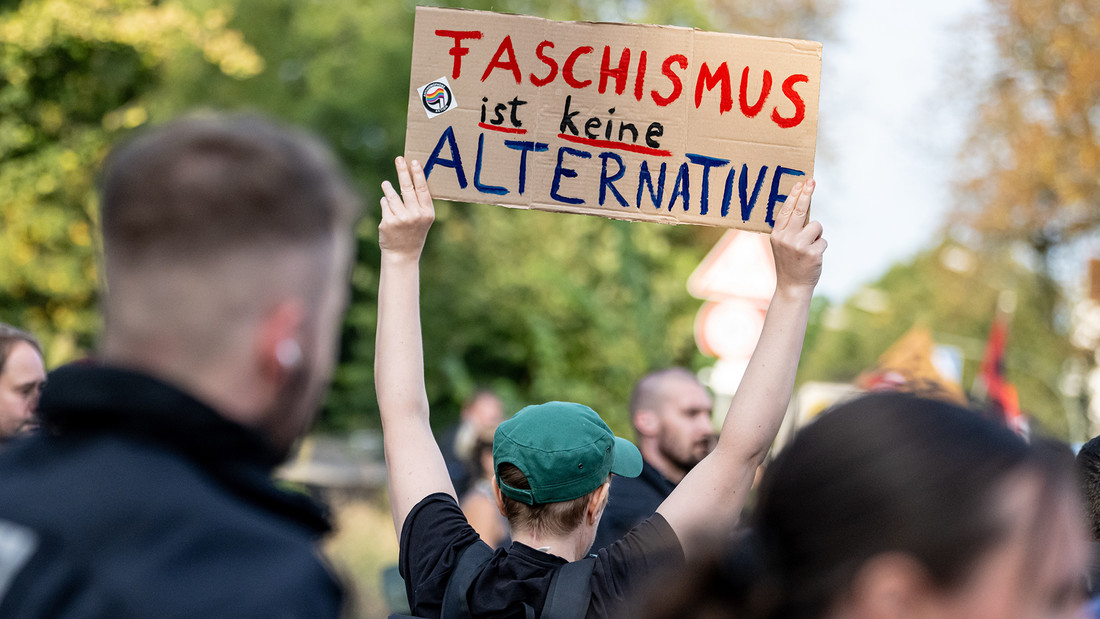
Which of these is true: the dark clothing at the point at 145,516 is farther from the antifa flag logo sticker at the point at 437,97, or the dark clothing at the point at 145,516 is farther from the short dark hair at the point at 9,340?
the short dark hair at the point at 9,340

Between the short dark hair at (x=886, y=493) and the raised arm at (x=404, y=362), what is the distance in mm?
1514

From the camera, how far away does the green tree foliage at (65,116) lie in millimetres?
11578

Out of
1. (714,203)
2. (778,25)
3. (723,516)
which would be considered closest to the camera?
(723,516)

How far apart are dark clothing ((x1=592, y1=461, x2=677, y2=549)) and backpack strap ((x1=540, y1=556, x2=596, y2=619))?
117cm

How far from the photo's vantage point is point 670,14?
1862 centimetres

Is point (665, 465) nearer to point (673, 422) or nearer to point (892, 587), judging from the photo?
point (673, 422)

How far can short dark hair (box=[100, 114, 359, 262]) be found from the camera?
1.35 metres

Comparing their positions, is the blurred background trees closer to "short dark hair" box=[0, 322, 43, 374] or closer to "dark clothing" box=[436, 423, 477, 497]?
"dark clothing" box=[436, 423, 477, 497]

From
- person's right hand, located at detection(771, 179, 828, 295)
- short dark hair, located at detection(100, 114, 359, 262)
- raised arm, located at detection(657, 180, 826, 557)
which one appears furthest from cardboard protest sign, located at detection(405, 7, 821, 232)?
short dark hair, located at detection(100, 114, 359, 262)

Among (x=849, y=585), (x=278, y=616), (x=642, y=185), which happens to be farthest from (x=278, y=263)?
(x=642, y=185)

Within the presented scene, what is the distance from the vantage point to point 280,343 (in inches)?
53.9

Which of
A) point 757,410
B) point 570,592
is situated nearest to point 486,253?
point 757,410

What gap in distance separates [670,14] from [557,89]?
1625cm

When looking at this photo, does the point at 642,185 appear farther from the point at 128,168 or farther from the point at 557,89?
the point at 128,168
